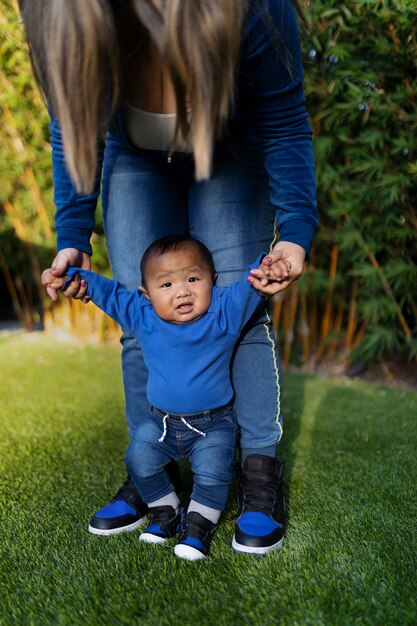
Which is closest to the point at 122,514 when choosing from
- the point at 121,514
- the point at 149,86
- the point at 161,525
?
the point at 121,514

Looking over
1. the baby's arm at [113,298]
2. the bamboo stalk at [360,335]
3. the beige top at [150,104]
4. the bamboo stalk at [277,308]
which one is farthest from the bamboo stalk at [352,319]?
the beige top at [150,104]

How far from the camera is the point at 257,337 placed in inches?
60.7

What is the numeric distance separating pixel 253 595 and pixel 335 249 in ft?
8.24

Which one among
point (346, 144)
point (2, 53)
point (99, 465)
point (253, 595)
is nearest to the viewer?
point (253, 595)

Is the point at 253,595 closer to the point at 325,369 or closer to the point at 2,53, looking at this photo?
the point at 325,369

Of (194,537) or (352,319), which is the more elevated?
(194,537)

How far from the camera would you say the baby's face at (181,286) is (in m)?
1.49

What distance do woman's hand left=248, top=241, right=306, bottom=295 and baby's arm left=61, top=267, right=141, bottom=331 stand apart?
0.33m

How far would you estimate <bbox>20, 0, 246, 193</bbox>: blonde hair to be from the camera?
105 centimetres

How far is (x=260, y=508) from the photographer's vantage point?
1439mm

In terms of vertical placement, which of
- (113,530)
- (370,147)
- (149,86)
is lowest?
(113,530)

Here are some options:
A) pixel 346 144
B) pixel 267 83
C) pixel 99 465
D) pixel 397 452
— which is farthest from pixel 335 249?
pixel 267 83

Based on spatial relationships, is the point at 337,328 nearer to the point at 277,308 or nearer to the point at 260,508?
the point at 277,308

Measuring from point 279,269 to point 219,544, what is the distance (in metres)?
0.63
